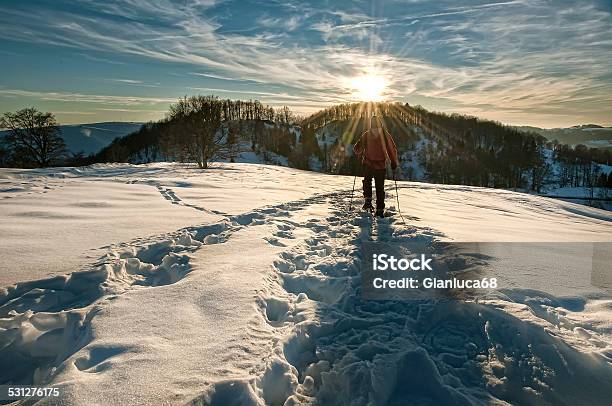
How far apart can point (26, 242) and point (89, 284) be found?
180 cm

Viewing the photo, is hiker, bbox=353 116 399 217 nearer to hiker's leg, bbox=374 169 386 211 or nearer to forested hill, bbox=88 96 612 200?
hiker's leg, bbox=374 169 386 211

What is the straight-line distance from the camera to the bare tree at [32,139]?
3728 centimetres

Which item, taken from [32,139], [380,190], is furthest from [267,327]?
[32,139]

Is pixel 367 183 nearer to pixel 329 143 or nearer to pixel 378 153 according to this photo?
pixel 378 153

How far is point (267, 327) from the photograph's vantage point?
9.80ft

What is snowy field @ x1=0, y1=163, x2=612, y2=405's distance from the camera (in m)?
2.30

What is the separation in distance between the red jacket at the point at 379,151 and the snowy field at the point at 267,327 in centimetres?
313

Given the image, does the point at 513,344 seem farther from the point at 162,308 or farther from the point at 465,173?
the point at 465,173

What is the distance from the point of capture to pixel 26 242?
455 centimetres

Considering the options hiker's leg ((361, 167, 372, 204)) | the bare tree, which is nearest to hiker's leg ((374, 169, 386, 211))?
hiker's leg ((361, 167, 372, 204))

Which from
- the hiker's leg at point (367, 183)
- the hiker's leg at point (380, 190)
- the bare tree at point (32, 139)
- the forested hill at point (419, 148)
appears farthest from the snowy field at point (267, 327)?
the forested hill at point (419, 148)

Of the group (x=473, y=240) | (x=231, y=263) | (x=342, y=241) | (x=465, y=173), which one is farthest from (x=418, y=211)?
(x=465, y=173)

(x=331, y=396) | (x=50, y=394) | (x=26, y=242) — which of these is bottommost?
(x=331, y=396)

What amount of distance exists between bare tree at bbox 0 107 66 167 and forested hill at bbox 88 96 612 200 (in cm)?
2837
